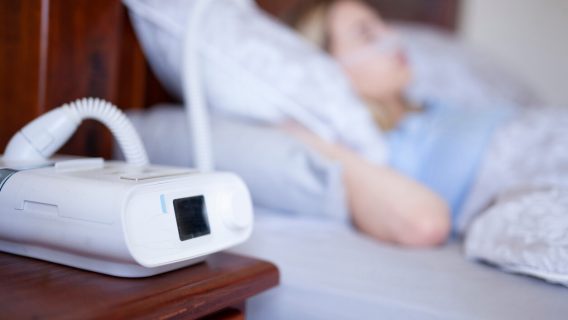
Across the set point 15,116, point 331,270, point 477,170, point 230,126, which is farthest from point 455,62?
point 15,116

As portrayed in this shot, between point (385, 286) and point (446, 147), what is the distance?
475 millimetres

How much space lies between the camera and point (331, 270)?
64 centimetres

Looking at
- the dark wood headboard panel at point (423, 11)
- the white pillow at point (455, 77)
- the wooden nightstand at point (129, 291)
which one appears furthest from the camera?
the dark wood headboard panel at point (423, 11)

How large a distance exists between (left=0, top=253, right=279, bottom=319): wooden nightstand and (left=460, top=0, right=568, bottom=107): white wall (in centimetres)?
153

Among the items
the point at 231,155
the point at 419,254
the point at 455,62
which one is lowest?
the point at 419,254

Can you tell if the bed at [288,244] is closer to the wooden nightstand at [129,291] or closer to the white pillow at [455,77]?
the wooden nightstand at [129,291]

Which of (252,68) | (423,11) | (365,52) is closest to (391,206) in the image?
(252,68)

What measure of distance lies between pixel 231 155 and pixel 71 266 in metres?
0.36

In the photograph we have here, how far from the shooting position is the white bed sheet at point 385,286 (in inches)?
21.7

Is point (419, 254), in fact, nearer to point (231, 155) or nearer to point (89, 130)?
point (231, 155)

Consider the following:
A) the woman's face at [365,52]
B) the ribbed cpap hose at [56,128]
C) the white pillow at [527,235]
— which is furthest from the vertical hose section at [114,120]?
the woman's face at [365,52]

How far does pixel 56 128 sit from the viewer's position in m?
0.57

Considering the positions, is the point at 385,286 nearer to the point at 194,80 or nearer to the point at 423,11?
the point at 194,80

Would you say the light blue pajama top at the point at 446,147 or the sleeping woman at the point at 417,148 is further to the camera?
the light blue pajama top at the point at 446,147
